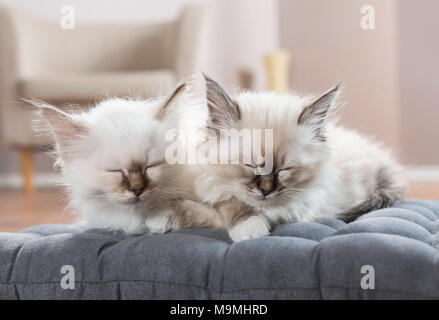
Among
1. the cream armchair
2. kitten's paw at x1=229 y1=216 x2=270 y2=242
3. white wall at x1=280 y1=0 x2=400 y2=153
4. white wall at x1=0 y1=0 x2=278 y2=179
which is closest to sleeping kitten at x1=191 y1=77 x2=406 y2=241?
kitten's paw at x1=229 y1=216 x2=270 y2=242

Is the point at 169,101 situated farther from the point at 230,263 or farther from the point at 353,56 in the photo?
the point at 353,56

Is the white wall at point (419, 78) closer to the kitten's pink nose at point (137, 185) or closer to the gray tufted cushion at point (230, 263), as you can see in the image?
the gray tufted cushion at point (230, 263)

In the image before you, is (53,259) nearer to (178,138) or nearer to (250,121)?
(178,138)

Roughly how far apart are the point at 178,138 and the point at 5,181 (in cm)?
397

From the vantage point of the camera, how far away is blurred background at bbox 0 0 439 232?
3836 millimetres

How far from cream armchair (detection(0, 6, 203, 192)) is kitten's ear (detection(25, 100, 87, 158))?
193cm

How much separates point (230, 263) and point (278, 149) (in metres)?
0.28

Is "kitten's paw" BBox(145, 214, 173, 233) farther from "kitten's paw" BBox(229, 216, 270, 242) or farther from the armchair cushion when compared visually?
the armchair cushion

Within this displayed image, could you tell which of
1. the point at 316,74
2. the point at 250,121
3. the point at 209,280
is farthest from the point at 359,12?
the point at 209,280

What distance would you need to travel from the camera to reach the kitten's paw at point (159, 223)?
4.25 feet

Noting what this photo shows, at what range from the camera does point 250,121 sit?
4.22 feet

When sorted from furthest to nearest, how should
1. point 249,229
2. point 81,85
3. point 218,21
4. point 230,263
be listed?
1. point 218,21
2. point 81,85
3. point 249,229
4. point 230,263

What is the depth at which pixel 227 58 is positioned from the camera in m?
5.40

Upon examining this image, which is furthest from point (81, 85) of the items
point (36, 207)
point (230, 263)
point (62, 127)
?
point (230, 263)
